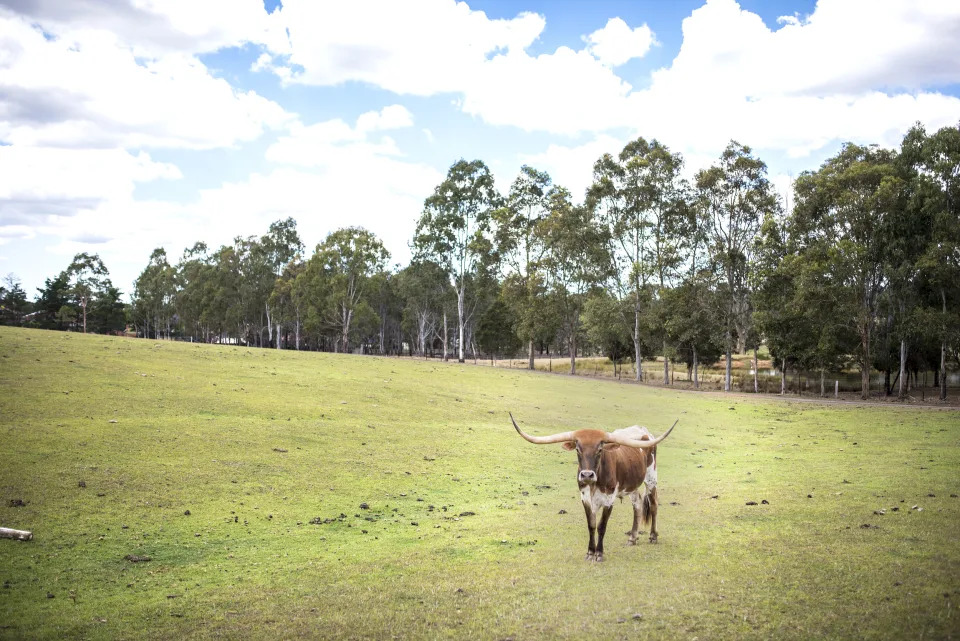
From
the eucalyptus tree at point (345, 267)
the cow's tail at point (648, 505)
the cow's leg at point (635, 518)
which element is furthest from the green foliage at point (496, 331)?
the cow's leg at point (635, 518)

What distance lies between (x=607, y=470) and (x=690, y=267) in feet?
186

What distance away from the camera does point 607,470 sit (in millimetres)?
9227

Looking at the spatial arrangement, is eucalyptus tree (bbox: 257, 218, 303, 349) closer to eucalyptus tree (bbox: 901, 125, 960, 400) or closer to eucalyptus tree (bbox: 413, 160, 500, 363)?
eucalyptus tree (bbox: 413, 160, 500, 363)

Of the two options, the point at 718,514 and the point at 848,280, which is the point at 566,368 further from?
the point at 718,514

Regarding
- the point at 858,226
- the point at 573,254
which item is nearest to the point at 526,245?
the point at 573,254

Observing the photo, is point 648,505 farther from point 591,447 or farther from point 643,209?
point 643,209

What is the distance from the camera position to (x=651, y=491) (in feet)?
34.2

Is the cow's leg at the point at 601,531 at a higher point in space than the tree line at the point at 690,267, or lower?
lower

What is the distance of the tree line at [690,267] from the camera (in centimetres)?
4731

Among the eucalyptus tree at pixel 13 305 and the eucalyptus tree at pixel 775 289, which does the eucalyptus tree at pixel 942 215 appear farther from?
the eucalyptus tree at pixel 13 305

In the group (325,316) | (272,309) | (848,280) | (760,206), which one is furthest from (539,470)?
(272,309)

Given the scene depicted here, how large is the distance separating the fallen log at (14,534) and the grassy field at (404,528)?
0.29 meters

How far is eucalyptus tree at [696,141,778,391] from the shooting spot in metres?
57.9

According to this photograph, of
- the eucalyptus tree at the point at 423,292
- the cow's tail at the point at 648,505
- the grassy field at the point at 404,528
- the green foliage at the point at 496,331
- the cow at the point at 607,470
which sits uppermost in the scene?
the eucalyptus tree at the point at 423,292
